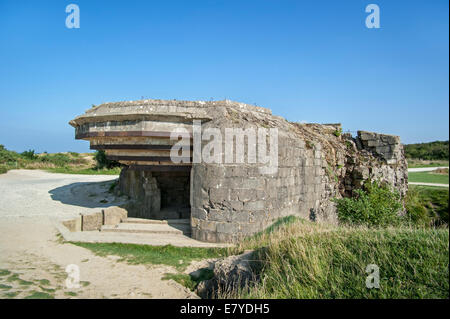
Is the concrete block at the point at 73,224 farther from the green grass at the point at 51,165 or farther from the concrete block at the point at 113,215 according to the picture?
the green grass at the point at 51,165

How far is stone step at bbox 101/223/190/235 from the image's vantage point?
24.0 ft

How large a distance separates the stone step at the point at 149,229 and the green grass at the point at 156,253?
1.10 metres

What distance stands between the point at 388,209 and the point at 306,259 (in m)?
5.96

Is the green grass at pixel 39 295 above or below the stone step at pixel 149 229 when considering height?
above

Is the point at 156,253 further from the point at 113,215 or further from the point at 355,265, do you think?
the point at 355,265

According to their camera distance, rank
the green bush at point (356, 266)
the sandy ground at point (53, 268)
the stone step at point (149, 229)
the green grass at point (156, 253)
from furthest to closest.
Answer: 1. the stone step at point (149, 229)
2. the green grass at point (156, 253)
3. the sandy ground at point (53, 268)
4. the green bush at point (356, 266)

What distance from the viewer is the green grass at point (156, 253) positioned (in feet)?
17.9

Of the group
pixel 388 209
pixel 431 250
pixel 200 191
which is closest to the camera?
pixel 431 250

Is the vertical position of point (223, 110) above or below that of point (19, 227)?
above

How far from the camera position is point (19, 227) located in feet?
23.0

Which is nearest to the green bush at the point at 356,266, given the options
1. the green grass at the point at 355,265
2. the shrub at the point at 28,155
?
the green grass at the point at 355,265
